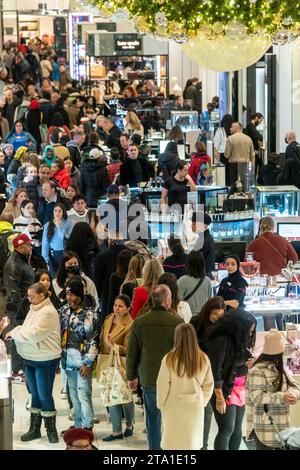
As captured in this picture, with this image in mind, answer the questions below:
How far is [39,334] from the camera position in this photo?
9.48 metres

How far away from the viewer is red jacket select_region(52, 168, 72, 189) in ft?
50.2

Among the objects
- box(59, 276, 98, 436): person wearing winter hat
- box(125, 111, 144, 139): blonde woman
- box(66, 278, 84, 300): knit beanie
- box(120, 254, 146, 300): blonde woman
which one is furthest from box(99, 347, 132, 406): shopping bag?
box(125, 111, 144, 139): blonde woman

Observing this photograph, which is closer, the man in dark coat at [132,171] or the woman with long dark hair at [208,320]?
the woman with long dark hair at [208,320]

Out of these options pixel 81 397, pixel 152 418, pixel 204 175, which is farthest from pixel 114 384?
pixel 204 175

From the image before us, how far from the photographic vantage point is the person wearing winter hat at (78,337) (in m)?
9.44

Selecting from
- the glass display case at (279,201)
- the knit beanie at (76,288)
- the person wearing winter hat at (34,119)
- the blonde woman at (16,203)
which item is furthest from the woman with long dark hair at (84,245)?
the person wearing winter hat at (34,119)

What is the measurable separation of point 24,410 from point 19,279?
1.15 metres

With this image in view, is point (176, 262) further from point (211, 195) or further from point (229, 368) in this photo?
→ point (211, 195)

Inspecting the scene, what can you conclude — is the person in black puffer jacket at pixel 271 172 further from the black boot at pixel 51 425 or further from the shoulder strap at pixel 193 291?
the black boot at pixel 51 425

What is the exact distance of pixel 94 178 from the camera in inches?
628

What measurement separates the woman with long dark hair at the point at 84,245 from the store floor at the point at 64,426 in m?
1.44

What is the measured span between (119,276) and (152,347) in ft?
6.54
